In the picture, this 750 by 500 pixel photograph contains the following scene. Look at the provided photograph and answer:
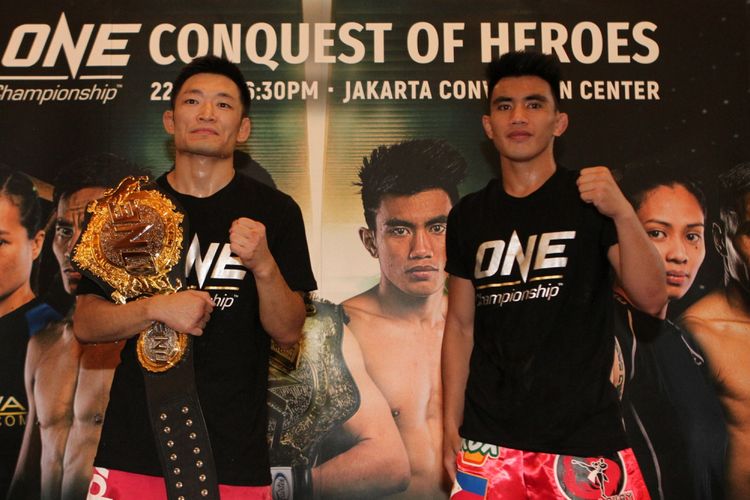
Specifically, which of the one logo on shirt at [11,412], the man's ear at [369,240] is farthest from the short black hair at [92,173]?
the man's ear at [369,240]

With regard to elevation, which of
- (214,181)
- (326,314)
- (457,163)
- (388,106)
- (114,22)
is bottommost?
(326,314)

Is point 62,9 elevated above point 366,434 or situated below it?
above

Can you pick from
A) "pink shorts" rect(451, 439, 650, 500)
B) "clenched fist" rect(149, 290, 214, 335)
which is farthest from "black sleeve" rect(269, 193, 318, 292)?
"pink shorts" rect(451, 439, 650, 500)

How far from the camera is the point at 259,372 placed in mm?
2211

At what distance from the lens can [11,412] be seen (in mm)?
3328

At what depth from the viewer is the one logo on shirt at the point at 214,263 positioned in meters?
2.18

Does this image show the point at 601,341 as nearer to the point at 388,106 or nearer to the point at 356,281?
the point at 356,281

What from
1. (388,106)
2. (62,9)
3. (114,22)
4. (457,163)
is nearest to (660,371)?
(457,163)

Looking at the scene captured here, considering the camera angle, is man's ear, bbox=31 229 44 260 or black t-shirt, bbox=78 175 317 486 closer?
black t-shirt, bbox=78 175 317 486

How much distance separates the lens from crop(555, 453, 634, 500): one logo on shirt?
6.91ft

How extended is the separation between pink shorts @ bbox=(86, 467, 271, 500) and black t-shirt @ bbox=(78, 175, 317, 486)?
0.7 inches

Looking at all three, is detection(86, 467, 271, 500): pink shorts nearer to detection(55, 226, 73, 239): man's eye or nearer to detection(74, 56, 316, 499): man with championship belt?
detection(74, 56, 316, 499): man with championship belt

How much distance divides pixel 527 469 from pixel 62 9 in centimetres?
278

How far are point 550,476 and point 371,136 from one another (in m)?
1.80
